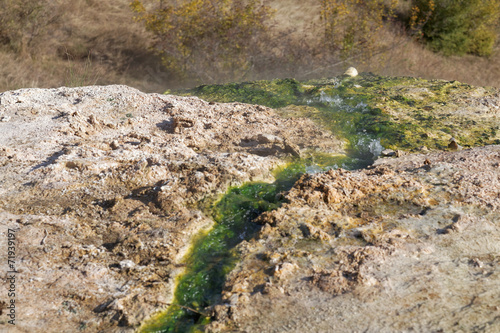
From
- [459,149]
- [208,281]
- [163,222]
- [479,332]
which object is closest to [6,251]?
[163,222]

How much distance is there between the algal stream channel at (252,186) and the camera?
2133mm

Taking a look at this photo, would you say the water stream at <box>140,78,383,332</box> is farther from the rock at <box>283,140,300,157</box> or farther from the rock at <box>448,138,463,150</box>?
the rock at <box>448,138,463,150</box>

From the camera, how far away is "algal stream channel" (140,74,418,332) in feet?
7.00

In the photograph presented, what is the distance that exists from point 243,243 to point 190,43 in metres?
7.44

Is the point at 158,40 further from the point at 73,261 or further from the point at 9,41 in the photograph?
the point at 73,261

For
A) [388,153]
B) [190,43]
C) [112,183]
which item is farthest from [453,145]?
[190,43]

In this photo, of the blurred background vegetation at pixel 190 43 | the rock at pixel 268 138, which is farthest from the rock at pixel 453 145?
the blurred background vegetation at pixel 190 43

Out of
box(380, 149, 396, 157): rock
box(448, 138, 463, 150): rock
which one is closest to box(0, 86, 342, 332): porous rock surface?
box(380, 149, 396, 157): rock

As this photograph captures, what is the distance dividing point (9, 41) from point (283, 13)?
6.12 meters

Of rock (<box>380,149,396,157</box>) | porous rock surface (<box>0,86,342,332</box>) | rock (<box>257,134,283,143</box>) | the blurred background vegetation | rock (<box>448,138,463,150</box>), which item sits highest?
rock (<box>448,138,463,150</box>)

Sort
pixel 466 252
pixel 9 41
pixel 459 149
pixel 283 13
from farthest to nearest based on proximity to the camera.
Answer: pixel 283 13 < pixel 9 41 < pixel 459 149 < pixel 466 252

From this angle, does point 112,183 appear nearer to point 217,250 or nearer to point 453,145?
point 217,250

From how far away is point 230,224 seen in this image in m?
2.67

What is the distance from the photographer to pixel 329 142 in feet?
11.8
